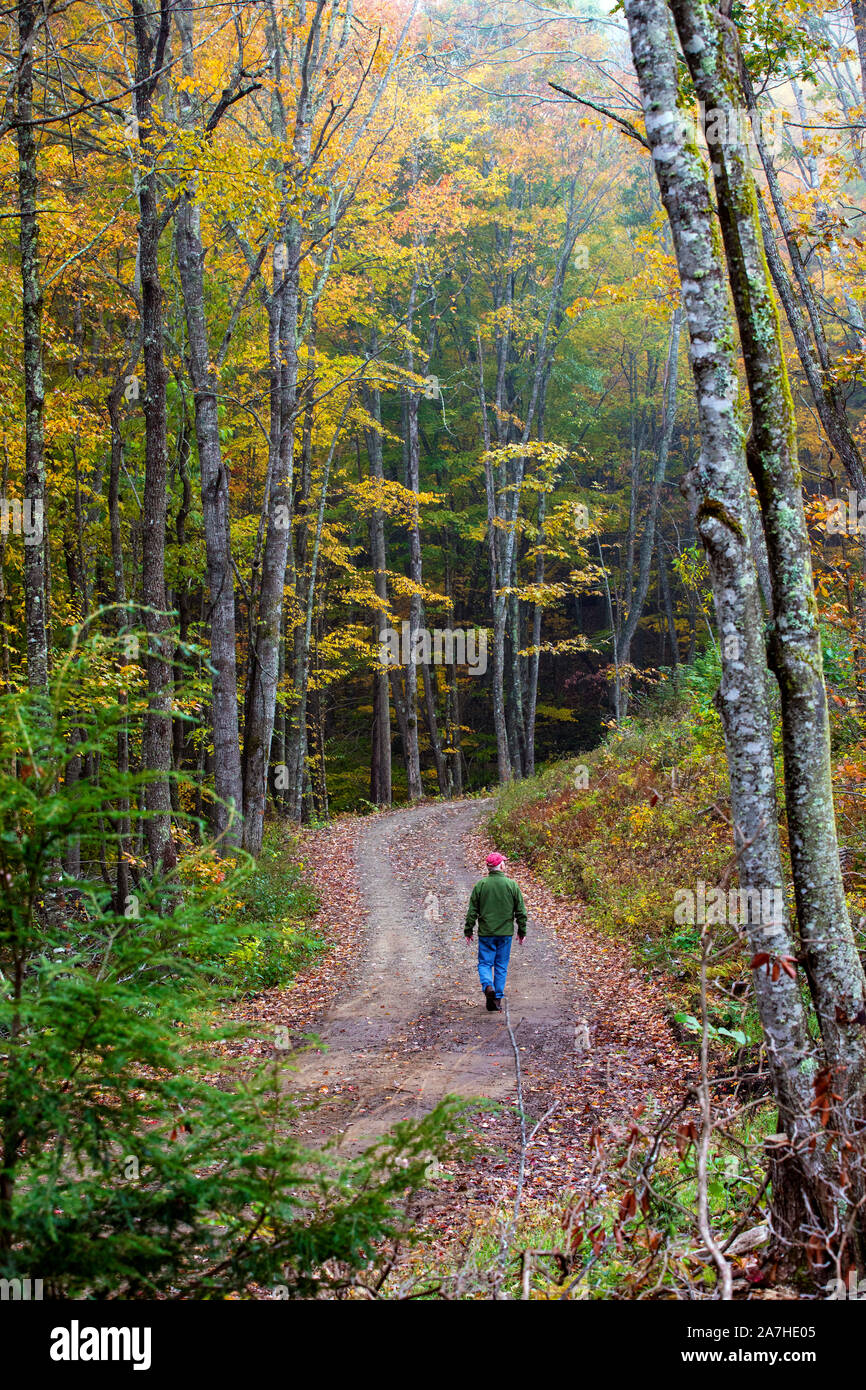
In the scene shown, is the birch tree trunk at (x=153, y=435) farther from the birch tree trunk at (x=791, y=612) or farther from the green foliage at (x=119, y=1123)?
the green foliage at (x=119, y=1123)

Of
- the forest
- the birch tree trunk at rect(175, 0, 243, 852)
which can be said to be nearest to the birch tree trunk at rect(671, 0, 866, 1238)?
the forest

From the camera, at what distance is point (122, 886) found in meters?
13.7

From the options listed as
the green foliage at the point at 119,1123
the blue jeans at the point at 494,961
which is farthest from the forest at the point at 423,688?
the blue jeans at the point at 494,961

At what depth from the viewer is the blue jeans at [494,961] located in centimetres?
927

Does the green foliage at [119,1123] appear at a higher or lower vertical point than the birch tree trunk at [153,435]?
lower

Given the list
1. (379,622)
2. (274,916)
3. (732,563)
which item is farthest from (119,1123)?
(379,622)

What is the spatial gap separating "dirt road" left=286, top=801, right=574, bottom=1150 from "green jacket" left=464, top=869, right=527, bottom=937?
3.06 feet

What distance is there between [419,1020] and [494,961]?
3.38 ft

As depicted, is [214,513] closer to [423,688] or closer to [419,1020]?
[419,1020]

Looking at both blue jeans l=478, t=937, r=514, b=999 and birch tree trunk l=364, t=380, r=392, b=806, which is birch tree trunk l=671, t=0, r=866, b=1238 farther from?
birch tree trunk l=364, t=380, r=392, b=806

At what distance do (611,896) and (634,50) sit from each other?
1065cm

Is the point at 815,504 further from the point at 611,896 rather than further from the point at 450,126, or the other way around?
the point at 450,126

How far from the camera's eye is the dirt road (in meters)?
7.02

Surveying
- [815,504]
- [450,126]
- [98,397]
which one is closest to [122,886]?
[98,397]
